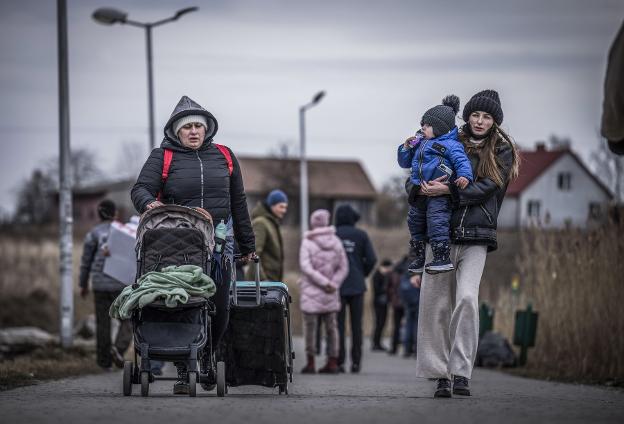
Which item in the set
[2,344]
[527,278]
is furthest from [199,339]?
[2,344]

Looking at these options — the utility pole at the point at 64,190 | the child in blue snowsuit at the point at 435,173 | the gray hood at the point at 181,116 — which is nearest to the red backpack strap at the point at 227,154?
the gray hood at the point at 181,116

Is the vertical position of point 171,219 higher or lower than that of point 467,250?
higher

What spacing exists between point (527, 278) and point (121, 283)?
5.33 metres

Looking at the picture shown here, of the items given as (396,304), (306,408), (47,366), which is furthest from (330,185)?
(306,408)

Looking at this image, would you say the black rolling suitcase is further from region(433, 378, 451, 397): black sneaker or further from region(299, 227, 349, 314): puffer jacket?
region(299, 227, 349, 314): puffer jacket

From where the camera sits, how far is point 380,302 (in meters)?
26.4

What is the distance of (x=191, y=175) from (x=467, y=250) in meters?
2.11

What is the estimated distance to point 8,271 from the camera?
39.4 metres

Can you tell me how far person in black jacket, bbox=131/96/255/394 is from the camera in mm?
9727

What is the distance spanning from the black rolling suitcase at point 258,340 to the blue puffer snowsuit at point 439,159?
4.99 feet

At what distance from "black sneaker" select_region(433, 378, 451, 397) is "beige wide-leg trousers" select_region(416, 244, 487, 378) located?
4cm

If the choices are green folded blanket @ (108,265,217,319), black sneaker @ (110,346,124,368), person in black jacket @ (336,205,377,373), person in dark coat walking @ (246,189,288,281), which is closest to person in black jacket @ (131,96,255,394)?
green folded blanket @ (108,265,217,319)

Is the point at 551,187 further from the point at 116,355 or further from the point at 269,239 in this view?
the point at 116,355

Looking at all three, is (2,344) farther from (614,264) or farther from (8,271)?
(8,271)
